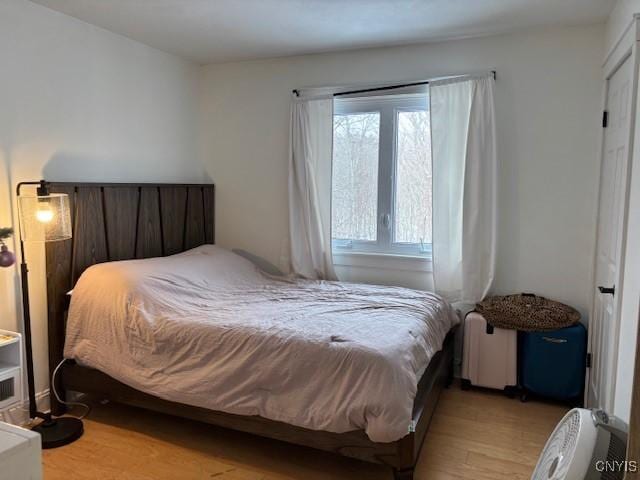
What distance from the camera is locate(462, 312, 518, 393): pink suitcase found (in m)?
3.21

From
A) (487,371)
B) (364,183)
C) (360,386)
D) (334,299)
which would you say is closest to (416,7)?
(364,183)

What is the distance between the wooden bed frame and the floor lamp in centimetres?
24

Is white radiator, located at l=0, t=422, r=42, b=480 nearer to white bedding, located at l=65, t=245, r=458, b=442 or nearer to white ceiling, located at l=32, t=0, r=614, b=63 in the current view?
white bedding, located at l=65, t=245, r=458, b=442

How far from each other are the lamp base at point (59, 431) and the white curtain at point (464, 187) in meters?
2.53

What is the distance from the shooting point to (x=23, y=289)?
261cm

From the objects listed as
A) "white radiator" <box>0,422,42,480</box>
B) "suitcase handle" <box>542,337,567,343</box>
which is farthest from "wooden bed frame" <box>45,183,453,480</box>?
"white radiator" <box>0,422,42,480</box>

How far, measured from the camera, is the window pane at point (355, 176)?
12.4 ft

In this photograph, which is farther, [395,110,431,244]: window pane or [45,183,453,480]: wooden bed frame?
[395,110,431,244]: window pane

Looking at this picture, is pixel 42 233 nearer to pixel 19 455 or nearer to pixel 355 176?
pixel 19 455

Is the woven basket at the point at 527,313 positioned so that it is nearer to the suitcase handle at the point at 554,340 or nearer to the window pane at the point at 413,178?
the suitcase handle at the point at 554,340

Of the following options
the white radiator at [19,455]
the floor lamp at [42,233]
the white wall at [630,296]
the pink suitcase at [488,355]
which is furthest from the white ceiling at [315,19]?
the white radiator at [19,455]

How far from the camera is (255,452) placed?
2561 millimetres

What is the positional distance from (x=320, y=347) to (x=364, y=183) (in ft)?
6.10

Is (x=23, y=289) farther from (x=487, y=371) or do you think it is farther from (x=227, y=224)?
(x=487, y=371)
